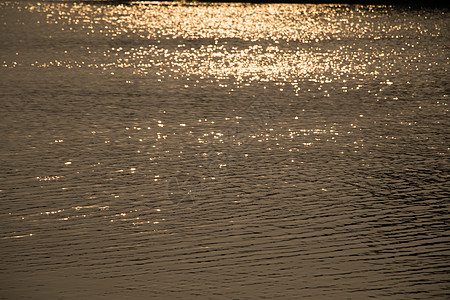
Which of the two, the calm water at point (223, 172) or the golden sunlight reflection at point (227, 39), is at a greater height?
the golden sunlight reflection at point (227, 39)

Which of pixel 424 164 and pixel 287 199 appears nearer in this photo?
pixel 287 199

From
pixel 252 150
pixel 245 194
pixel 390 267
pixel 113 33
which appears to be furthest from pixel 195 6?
pixel 390 267

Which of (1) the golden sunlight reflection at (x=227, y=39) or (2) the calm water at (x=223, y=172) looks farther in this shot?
(1) the golden sunlight reflection at (x=227, y=39)

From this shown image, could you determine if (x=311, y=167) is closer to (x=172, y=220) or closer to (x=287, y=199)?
(x=287, y=199)

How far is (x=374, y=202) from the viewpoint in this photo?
10.9 metres

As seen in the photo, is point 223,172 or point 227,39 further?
point 227,39

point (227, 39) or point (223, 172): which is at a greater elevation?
point (227, 39)

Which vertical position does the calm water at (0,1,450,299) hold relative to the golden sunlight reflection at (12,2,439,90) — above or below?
below

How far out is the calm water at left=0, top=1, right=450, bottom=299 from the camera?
8492 millimetres

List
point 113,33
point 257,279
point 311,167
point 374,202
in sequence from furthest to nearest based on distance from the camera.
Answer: point 113,33 → point 311,167 → point 374,202 → point 257,279

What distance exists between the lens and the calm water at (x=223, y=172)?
849 cm

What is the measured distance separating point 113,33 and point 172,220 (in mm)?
20367

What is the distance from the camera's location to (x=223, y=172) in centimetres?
1234

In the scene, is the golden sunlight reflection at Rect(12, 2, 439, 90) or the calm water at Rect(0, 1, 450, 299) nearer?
the calm water at Rect(0, 1, 450, 299)
